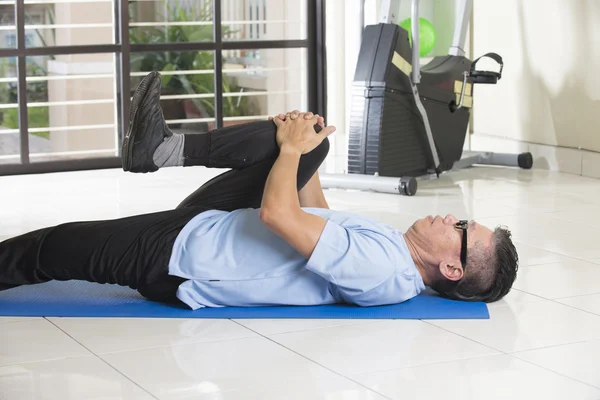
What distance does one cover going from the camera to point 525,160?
5.71 meters

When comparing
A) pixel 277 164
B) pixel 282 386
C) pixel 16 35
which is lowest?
pixel 282 386

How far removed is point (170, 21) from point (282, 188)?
154 inches

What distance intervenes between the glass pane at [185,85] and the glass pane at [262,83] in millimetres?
127

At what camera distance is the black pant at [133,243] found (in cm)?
261

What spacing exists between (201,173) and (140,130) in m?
3.08

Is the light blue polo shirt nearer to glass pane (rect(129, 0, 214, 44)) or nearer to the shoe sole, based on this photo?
the shoe sole

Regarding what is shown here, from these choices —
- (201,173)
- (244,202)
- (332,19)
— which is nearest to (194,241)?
(244,202)

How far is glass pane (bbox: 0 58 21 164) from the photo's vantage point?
224 inches

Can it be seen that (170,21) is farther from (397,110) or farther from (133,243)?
(133,243)

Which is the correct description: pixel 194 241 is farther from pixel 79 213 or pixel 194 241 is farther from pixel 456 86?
pixel 456 86

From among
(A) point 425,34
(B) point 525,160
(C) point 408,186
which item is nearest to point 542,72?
(B) point 525,160

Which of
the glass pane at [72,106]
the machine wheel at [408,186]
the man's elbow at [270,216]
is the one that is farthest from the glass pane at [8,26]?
the man's elbow at [270,216]

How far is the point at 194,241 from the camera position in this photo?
2609 mm

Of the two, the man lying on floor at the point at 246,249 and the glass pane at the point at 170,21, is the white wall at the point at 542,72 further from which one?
the man lying on floor at the point at 246,249
